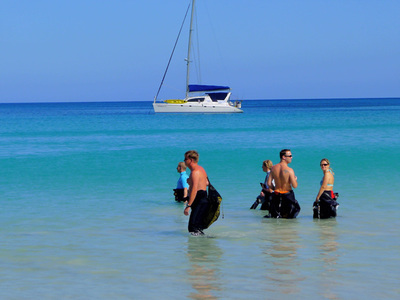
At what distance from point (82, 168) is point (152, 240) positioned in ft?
57.9

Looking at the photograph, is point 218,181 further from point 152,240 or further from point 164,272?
point 164,272

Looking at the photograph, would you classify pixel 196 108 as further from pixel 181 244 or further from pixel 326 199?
pixel 181 244

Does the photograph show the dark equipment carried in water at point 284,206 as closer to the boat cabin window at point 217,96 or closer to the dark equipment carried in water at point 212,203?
the dark equipment carried in water at point 212,203

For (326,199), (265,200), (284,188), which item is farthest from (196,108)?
(284,188)

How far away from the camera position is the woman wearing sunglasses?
12.5 m

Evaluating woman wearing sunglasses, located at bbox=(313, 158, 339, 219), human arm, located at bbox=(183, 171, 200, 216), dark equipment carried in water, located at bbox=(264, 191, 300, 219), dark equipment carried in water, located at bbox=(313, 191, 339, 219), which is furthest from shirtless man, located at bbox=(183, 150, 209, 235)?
dark equipment carried in water, located at bbox=(313, 191, 339, 219)

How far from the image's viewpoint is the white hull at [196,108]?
95.4 meters

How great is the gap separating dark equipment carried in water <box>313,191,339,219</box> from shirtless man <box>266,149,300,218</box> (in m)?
0.40

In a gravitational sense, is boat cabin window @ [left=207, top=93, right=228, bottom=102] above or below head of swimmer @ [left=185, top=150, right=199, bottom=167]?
above

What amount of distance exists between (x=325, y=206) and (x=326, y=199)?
0.17 metres

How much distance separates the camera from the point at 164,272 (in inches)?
342

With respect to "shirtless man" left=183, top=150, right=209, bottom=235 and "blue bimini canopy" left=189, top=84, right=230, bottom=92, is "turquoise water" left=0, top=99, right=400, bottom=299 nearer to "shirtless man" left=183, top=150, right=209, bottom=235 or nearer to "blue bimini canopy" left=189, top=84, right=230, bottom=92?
"shirtless man" left=183, top=150, right=209, bottom=235

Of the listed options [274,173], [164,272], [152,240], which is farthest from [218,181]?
[164,272]

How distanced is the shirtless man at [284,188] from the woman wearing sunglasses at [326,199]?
0.43 m
